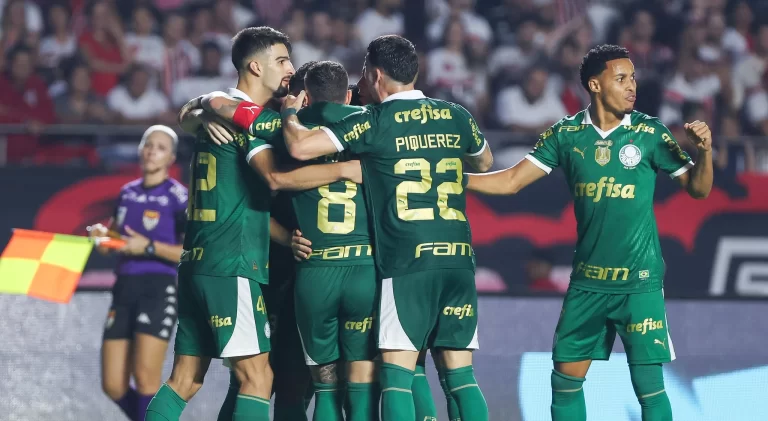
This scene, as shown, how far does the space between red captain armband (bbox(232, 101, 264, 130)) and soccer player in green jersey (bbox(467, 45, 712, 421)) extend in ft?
5.51

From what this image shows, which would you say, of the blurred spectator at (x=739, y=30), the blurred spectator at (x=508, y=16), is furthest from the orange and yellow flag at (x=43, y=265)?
the blurred spectator at (x=739, y=30)

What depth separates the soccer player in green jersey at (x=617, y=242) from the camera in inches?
213

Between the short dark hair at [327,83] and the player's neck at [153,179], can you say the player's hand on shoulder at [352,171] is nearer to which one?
the short dark hair at [327,83]

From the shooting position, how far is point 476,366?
22.7 feet

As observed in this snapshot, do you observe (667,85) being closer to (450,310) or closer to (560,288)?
(560,288)

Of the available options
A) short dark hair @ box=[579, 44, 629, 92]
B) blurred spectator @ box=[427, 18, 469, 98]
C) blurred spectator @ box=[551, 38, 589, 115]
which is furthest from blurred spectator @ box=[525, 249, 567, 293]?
short dark hair @ box=[579, 44, 629, 92]

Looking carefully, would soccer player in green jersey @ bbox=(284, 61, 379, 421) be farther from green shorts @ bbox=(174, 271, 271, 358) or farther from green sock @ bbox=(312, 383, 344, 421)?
green shorts @ bbox=(174, 271, 271, 358)

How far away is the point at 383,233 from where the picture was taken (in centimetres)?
518

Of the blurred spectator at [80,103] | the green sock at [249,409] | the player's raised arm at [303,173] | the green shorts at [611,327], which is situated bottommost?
the green sock at [249,409]

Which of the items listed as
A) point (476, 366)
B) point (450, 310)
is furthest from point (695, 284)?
point (450, 310)

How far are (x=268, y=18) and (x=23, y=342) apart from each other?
5810mm

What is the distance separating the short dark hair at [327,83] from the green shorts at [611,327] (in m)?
1.60

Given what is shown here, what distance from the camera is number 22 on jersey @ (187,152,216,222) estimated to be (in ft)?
17.8

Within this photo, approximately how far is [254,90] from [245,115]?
0.36m
